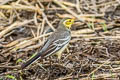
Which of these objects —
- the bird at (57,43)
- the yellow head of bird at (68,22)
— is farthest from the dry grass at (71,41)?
the yellow head of bird at (68,22)

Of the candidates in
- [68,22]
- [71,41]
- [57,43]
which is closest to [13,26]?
[71,41]

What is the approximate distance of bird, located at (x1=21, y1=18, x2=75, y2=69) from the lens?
7.06m

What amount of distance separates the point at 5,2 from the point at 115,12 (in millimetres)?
2752

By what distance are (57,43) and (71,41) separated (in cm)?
128

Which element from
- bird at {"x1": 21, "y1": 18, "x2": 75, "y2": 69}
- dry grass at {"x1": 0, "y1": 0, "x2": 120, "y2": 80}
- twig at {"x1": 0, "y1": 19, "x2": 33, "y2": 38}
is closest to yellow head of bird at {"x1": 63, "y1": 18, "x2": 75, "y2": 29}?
bird at {"x1": 21, "y1": 18, "x2": 75, "y2": 69}

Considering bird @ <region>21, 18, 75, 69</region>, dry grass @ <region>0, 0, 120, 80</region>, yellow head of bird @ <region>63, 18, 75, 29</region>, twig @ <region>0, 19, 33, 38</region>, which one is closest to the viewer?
bird @ <region>21, 18, 75, 69</region>

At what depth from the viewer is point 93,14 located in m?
9.89

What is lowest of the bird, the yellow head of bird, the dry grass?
the dry grass

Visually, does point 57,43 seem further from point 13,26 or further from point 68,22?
point 13,26

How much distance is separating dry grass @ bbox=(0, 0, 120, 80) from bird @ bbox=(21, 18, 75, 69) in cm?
29

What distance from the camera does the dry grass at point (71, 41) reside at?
7352 mm

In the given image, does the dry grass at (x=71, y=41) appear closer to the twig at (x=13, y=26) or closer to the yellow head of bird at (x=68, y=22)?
the twig at (x=13, y=26)

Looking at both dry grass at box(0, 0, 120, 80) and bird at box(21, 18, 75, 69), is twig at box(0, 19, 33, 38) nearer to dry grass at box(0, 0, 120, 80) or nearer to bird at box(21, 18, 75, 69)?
dry grass at box(0, 0, 120, 80)

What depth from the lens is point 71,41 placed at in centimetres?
877
